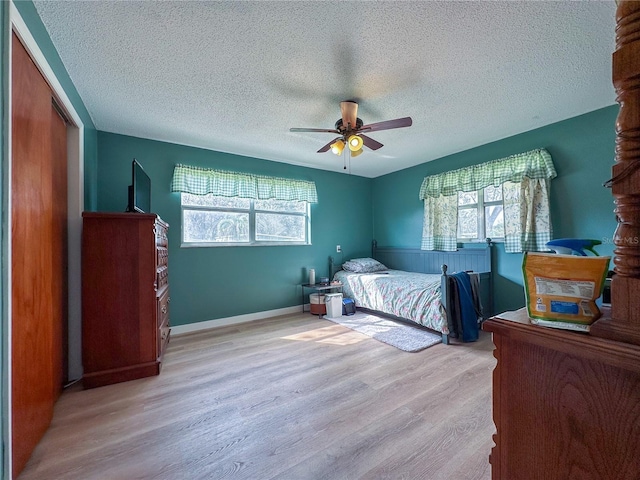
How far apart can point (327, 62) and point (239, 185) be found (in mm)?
2287

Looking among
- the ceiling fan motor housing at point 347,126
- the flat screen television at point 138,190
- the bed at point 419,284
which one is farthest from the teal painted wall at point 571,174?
the flat screen television at point 138,190

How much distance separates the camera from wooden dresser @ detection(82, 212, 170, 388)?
2.12m

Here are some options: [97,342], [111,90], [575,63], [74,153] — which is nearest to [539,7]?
[575,63]

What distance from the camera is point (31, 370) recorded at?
1.47m

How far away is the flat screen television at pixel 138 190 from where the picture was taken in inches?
90.5

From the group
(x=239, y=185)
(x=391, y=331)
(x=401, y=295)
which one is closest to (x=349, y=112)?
(x=239, y=185)

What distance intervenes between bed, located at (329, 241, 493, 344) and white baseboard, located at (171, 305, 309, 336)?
1.03 meters

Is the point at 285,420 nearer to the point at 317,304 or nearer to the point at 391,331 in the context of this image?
the point at 391,331

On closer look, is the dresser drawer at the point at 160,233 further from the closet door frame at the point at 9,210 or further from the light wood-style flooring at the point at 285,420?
the light wood-style flooring at the point at 285,420

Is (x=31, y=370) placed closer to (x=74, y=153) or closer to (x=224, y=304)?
(x=74, y=153)

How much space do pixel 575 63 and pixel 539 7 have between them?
808 mm

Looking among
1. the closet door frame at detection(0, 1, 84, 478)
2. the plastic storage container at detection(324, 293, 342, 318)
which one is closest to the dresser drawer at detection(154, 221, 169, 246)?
the closet door frame at detection(0, 1, 84, 478)

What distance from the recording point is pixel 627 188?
0.50m

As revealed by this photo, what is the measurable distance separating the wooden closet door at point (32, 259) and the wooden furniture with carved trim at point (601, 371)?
207 centimetres
